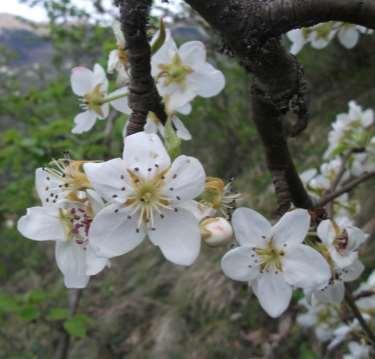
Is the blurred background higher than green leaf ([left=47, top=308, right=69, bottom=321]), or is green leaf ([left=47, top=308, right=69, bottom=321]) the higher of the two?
green leaf ([left=47, top=308, right=69, bottom=321])

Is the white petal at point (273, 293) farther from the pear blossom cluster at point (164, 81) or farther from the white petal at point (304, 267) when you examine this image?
the pear blossom cluster at point (164, 81)

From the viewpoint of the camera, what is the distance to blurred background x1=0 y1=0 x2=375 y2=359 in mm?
2346

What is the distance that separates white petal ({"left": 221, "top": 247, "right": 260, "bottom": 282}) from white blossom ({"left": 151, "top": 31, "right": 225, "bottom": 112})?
0.24m

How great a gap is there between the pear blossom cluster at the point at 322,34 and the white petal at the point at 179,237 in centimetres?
49

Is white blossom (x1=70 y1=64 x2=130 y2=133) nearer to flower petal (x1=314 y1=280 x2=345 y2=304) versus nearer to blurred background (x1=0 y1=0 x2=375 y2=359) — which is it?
flower petal (x1=314 y1=280 x2=345 y2=304)

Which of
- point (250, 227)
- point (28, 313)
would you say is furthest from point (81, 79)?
point (28, 313)

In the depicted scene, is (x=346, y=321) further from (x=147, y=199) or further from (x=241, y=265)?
(x=147, y=199)

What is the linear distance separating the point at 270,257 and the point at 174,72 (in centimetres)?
34

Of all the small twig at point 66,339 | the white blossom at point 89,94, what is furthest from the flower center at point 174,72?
the small twig at point 66,339

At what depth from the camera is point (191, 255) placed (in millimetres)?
639

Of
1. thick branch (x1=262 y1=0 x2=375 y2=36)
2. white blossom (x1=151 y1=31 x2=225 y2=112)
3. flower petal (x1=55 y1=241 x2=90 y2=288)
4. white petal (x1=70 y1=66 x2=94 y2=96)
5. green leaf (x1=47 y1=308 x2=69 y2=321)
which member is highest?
thick branch (x1=262 y1=0 x2=375 y2=36)

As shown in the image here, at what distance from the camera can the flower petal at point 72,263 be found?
27.4 inches

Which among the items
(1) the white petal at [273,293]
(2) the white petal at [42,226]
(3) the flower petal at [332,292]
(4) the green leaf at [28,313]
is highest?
(2) the white petal at [42,226]

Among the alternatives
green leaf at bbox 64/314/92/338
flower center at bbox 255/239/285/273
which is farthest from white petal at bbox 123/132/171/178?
green leaf at bbox 64/314/92/338
